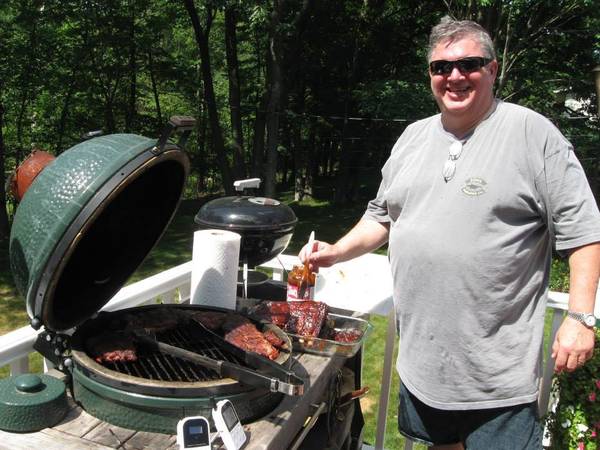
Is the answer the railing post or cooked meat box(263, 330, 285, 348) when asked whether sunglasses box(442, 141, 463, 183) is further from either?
the railing post

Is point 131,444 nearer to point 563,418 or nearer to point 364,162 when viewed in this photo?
point 563,418

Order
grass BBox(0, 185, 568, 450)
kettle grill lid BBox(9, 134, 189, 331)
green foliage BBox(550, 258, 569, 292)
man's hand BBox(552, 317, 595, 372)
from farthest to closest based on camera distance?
green foliage BBox(550, 258, 569, 292) → grass BBox(0, 185, 568, 450) → man's hand BBox(552, 317, 595, 372) → kettle grill lid BBox(9, 134, 189, 331)

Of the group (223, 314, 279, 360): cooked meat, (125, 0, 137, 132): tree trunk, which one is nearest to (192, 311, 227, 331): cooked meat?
(223, 314, 279, 360): cooked meat

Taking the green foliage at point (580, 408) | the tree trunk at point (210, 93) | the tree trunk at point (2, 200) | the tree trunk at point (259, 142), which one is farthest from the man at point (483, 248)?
the tree trunk at point (210, 93)

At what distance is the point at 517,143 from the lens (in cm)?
180

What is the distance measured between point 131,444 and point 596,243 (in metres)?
1.54

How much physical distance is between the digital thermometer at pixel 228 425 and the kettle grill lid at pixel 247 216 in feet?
3.78

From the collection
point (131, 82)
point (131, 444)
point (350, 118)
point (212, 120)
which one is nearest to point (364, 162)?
point (350, 118)

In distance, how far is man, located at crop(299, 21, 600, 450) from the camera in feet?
5.76

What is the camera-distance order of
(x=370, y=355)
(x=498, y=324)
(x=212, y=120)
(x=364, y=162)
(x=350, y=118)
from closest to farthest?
(x=498, y=324) < (x=370, y=355) < (x=212, y=120) < (x=350, y=118) < (x=364, y=162)

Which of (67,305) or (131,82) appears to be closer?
(67,305)

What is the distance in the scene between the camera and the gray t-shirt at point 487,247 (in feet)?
5.79

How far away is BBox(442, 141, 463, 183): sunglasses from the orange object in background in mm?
1340

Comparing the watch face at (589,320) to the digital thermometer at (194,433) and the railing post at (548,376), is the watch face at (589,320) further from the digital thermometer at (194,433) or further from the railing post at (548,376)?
the digital thermometer at (194,433)
